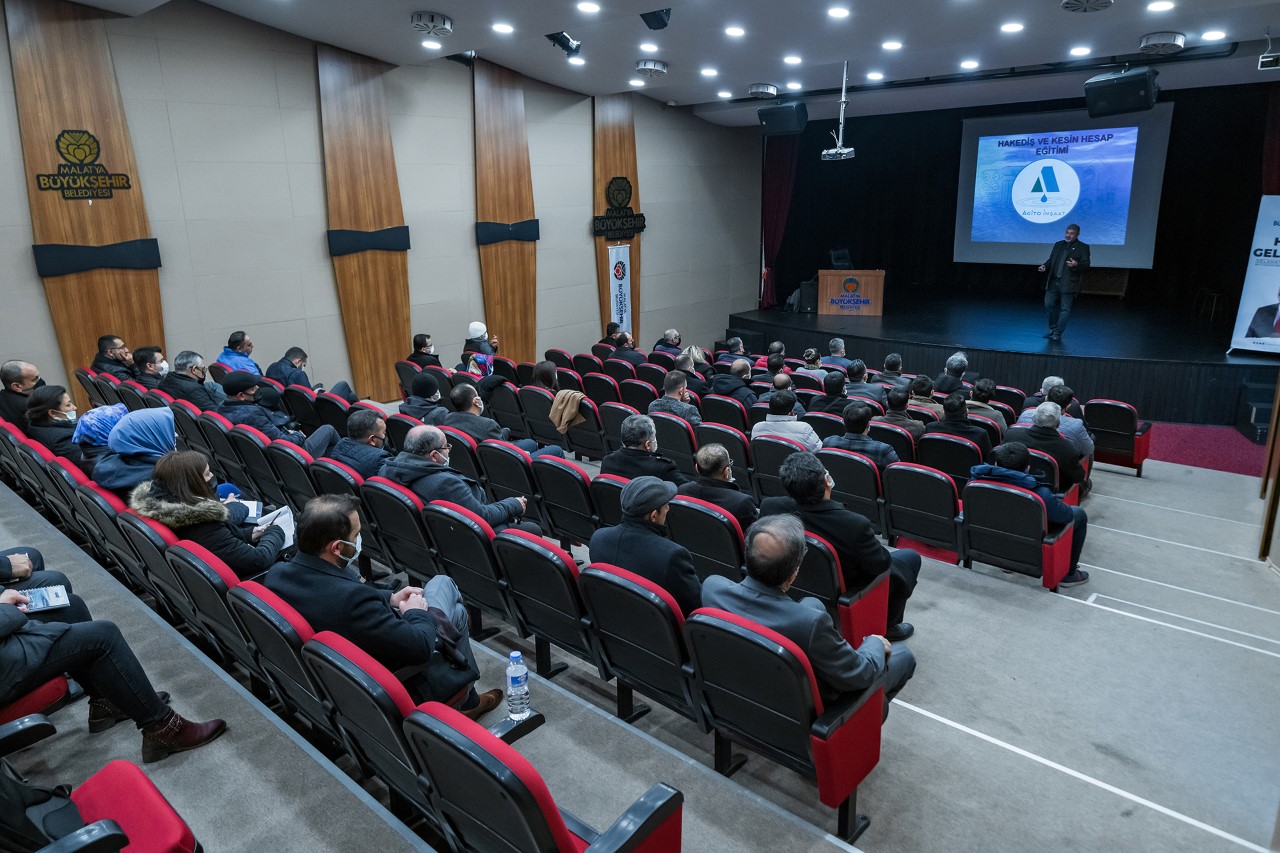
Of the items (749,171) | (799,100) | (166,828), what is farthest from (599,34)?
(166,828)

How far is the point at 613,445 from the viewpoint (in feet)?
20.9

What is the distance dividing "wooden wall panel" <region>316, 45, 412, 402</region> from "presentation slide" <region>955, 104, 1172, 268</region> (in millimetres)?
10086

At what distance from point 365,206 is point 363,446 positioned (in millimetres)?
5855

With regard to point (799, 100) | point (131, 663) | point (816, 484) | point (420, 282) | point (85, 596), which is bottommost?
point (85, 596)

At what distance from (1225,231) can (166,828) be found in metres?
16.8

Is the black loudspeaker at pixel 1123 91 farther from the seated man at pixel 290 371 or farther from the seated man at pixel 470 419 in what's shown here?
the seated man at pixel 290 371

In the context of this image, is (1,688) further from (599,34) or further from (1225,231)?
(1225,231)

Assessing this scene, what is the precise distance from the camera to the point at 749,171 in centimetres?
1535

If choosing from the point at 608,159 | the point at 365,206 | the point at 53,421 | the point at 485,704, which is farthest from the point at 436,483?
the point at 608,159

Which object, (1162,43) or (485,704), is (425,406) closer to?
(485,704)

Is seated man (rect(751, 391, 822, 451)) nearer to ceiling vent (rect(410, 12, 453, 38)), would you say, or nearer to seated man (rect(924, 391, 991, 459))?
seated man (rect(924, 391, 991, 459))

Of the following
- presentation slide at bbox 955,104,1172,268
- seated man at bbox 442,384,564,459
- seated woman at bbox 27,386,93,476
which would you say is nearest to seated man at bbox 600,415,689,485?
seated man at bbox 442,384,564,459

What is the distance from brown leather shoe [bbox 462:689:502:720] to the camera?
2957 mm

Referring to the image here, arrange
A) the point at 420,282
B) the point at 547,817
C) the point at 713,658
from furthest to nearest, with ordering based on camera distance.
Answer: the point at 420,282
the point at 713,658
the point at 547,817
